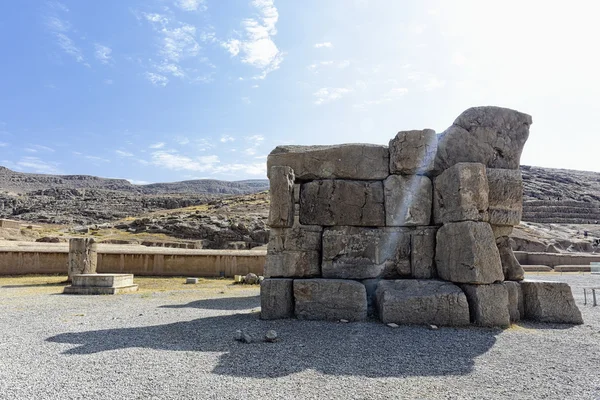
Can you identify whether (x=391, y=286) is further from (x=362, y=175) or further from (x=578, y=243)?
(x=578, y=243)

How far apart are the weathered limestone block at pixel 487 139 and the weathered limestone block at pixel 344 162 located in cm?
103

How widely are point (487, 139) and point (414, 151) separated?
1.37 meters

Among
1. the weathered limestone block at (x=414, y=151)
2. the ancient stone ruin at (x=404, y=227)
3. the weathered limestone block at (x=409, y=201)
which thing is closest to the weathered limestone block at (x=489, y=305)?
the ancient stone ruin at (x=404, y=227)

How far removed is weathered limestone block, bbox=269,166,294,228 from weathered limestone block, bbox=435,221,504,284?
8.68ft

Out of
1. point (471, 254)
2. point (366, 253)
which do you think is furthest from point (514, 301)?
point (366, 253)

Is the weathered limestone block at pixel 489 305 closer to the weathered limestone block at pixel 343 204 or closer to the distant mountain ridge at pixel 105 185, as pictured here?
the weathered limestone block at pixel 343 204

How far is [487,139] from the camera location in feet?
23.8

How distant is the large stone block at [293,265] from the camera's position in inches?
278

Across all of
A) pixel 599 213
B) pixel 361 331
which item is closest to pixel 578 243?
pixel 599 213

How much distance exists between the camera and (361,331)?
5688 millimetres

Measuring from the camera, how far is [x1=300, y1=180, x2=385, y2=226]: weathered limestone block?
7297 mm

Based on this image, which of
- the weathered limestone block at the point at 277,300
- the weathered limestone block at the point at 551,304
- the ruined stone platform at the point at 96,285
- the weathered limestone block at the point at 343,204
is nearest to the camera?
the weathered limestone block at the point at 551,304

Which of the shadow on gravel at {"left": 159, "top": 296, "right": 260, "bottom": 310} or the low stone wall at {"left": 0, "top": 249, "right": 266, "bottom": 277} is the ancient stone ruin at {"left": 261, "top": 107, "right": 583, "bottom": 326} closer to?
the shadow on gravel at {"left": 159, "top": 296, "right": 260, "bottom": 310}

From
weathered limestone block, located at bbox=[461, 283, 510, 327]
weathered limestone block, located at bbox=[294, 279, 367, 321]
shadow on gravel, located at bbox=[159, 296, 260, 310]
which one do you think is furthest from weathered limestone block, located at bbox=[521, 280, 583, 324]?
shadow on gravel, located at bbox=[159, 296, 260, 310]
